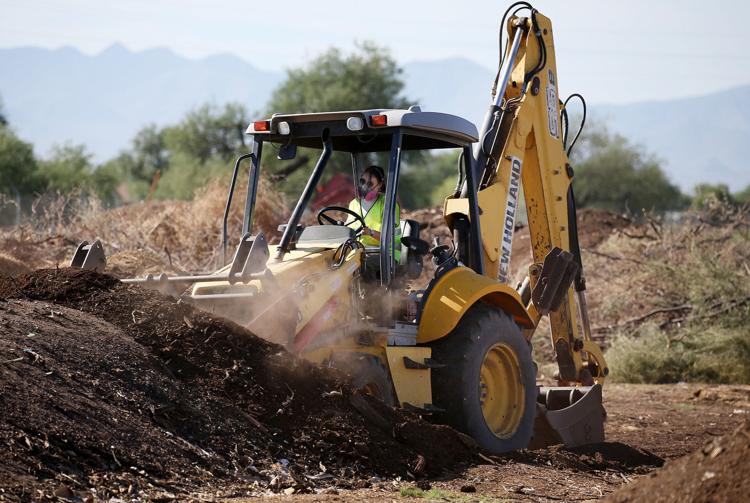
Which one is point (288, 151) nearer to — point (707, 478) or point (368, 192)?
point (368, 192)

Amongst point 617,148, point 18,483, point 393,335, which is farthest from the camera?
point 617,148

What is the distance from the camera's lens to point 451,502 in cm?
604

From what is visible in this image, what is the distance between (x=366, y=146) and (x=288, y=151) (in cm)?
63

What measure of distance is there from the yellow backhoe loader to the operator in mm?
76

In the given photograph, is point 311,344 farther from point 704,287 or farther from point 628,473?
point 704,287

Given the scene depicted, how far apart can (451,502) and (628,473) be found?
8.22 ft

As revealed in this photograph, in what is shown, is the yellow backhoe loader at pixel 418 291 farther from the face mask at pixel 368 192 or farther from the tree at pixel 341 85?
the tree at pixel 341 85

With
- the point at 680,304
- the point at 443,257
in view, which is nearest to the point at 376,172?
the point at 443,257

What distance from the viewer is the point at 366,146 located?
27.8 feet

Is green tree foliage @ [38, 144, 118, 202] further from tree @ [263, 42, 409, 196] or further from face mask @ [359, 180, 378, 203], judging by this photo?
face mask @ [359, 180, 378, 203]

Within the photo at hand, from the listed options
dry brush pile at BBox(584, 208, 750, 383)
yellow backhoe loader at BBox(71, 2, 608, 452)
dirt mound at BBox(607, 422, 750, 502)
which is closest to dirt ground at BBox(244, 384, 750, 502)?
dirt mound at BBox(607, 422, 750, 502)

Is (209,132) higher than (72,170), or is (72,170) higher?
(209,132)

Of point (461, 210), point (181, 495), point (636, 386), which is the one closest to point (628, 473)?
point (461, 210)

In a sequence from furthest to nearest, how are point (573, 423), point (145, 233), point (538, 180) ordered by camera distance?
point (145, 233)
point (538, 180)
point (573, 423)
